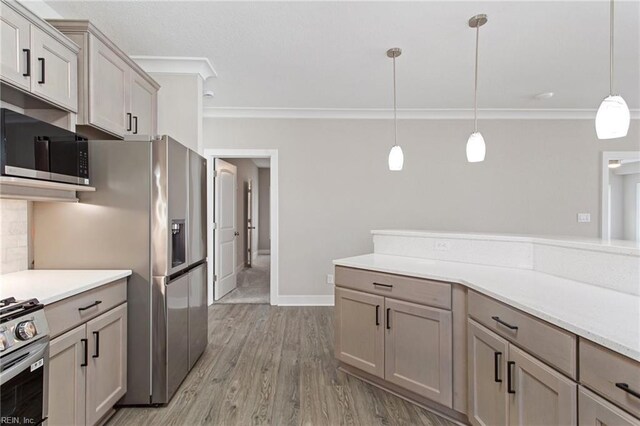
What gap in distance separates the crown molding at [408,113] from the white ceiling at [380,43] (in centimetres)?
48

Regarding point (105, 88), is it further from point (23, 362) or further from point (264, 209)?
point (264, 209)

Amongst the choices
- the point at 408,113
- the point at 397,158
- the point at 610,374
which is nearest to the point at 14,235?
the point at 397,158

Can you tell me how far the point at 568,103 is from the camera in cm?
392

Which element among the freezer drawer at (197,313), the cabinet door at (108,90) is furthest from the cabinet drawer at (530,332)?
the cabinet door at (108,90)

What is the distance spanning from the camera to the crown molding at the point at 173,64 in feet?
9.02

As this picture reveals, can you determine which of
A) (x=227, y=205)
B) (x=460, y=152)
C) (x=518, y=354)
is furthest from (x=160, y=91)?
(x=460, y=152)

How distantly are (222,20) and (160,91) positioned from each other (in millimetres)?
1029

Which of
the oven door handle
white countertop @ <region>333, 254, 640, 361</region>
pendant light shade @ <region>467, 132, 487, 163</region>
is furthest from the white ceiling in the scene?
the oven door handle

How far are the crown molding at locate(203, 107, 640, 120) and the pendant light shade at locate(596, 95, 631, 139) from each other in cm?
291

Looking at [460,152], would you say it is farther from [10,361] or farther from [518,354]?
[10,361]

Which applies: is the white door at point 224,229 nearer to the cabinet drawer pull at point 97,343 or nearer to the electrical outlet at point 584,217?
the cabinet drawer pull at point 97,343

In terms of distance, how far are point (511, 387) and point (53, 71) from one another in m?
2.87

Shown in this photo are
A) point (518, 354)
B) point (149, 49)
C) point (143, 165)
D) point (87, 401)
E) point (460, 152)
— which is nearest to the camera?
point (518, 354)

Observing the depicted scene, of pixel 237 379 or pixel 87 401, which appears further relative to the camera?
pixel 237 379
